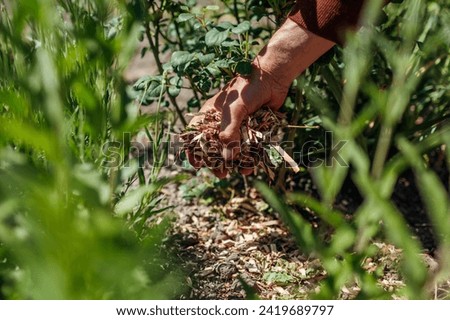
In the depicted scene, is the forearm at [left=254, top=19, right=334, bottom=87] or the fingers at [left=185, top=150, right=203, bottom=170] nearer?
the forearm at [left=254, top=19, right=334, bottom=87]

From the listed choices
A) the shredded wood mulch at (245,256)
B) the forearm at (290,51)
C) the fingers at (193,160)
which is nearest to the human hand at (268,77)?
the forearm at (290,51)

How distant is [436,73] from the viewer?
7.43 ft

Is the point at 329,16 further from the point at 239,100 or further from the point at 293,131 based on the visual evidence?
the point at 293,131

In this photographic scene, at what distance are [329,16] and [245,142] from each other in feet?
1.27

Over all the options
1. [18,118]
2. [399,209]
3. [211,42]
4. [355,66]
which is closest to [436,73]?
[399,209]

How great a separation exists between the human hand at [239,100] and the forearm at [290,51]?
0.07 ft

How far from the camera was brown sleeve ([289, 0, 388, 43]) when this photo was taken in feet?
5.33

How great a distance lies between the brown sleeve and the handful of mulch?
10.5 inches

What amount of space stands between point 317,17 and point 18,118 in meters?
0.80

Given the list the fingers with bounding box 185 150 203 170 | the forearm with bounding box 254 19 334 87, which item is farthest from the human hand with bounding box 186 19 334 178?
the fingers with bounding box 185 150 203 170

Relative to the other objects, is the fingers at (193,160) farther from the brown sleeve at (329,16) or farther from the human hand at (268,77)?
the brown sleeve at (329,16)
